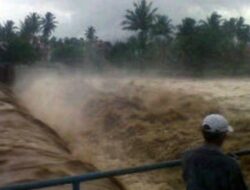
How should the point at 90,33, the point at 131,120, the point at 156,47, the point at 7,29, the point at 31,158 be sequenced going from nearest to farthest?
the point at 31,158, the point at 131,120, the point at 156,47, the point at 7,29, the point at 90,33

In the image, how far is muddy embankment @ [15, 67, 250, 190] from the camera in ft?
57.4

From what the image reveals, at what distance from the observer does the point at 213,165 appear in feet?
11.6

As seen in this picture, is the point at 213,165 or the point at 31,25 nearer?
the point at 213,165

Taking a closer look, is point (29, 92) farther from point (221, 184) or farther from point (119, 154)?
point (221, 184)

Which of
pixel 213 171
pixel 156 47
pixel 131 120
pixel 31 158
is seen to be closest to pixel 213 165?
pixel 213 171

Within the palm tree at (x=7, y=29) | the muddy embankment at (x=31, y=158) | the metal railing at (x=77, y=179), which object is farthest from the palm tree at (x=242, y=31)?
the metal railing at (x=77, y=179)

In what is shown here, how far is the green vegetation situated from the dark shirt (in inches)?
1883

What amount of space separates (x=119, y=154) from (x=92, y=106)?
25.3 ft

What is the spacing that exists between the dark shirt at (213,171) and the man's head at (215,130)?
42 mm

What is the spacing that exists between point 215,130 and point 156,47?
6766 cm

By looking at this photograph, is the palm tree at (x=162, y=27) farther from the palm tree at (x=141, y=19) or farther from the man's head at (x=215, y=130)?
the man's head at (x=215, y=130)

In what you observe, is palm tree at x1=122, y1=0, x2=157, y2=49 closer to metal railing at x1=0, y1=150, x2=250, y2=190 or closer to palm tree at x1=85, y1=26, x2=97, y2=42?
palm tree at x1=85, y1=26, x2=97, y2=42

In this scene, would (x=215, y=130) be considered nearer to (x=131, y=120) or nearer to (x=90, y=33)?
(x=131, y=120)

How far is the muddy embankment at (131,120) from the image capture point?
17.5 metres
